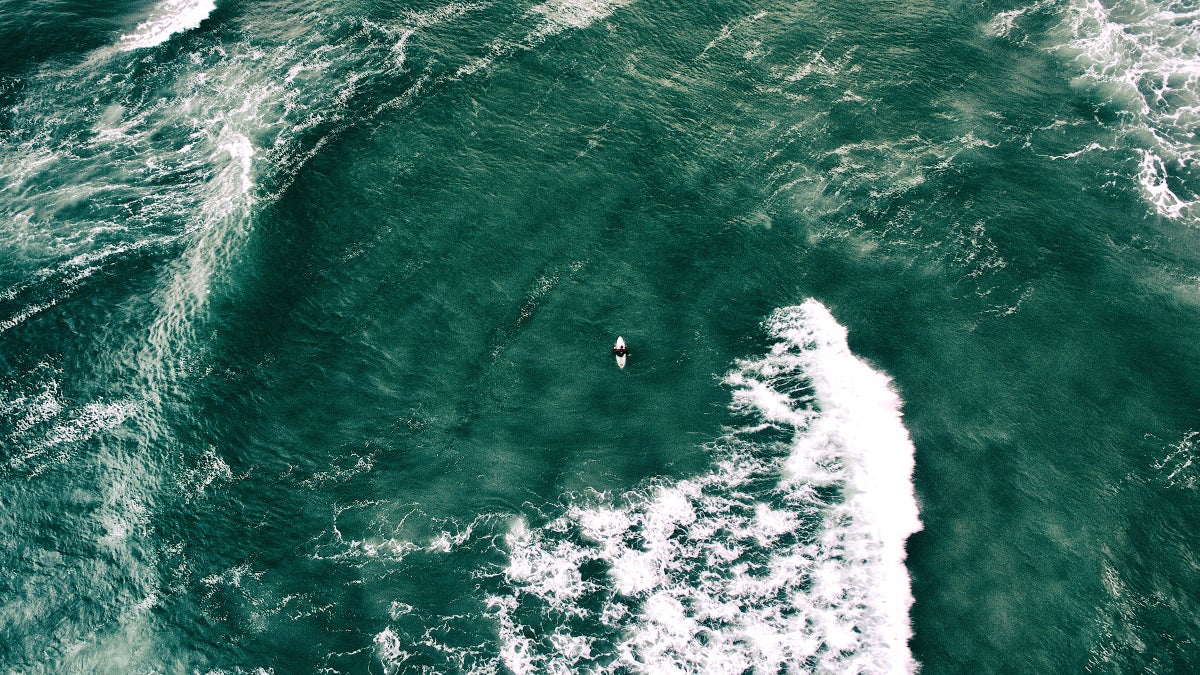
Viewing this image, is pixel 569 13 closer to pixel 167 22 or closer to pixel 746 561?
pixel 167 22

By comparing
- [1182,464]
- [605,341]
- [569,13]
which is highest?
[569,13]

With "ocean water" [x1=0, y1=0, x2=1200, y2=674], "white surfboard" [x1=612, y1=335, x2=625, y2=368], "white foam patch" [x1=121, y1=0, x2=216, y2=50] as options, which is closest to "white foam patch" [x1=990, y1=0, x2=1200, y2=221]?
"ocean water" [x1=0, y1=0, x2=1200, y2=674]

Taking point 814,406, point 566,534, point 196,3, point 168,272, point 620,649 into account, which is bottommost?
point 620,649

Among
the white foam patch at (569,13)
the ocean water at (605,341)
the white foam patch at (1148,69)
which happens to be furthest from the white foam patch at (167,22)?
the white foam patch at (1148,69)

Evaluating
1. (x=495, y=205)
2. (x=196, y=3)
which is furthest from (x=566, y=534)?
(x=196, y=3)

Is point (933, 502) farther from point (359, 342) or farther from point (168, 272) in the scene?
point (168, 272)

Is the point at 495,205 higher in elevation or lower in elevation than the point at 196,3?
lower

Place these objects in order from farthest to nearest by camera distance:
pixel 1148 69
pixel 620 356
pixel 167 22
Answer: pixel 167 22 < pixel 1148 69 < pixel 620 356

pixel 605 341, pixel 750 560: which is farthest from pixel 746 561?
pixel 605 341
